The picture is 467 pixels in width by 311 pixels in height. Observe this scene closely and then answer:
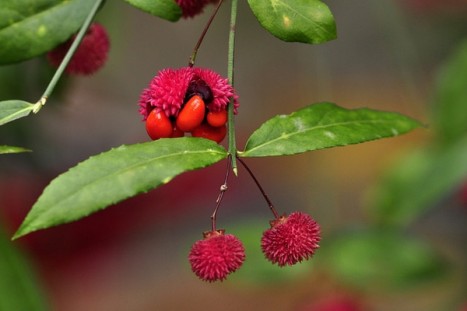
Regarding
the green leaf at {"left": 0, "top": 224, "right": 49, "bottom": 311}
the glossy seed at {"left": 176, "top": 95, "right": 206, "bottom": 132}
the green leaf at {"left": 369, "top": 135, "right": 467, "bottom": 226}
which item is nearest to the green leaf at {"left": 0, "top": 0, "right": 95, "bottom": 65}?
the glossy seed at {"left": 176, "top": 95, "right": 206, "bottom": 132}

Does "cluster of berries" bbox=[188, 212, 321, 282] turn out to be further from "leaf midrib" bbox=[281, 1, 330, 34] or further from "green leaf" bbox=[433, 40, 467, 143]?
"green leaf" bbox=[433, 40, 467, 143]

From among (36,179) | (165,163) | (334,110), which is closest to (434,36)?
Result: (36,179)

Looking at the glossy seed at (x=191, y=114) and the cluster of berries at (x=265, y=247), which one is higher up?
the glossy seed at (x=191, y=114)

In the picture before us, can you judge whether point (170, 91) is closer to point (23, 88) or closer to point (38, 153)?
point (23, 88)

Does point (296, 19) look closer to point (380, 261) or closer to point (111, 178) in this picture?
point (111, 178)

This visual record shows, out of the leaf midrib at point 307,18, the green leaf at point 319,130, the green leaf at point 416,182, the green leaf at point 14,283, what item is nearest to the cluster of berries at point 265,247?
the green leaf at point 319,130

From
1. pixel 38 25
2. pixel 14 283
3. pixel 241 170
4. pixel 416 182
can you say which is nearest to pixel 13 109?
pixel 38 25

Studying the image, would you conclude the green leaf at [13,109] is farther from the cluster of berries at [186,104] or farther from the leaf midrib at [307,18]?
the leaf midrib at [307,18]
